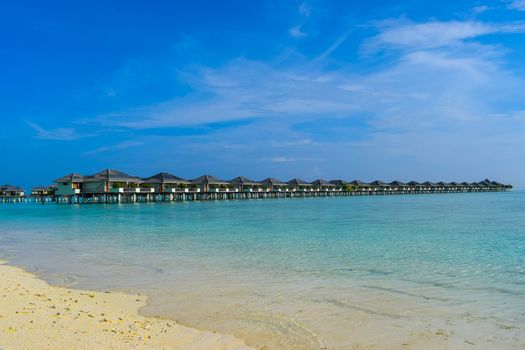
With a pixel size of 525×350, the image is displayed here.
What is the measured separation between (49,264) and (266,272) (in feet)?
17.4

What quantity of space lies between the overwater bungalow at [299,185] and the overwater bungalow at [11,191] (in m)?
41.4

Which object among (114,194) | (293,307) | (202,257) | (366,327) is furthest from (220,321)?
(114,194)

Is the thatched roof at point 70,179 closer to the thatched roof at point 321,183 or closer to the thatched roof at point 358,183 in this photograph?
the thatched roof at point 321,183

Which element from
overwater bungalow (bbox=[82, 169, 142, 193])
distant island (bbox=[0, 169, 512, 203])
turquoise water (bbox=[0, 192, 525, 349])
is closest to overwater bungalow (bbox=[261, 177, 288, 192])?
distant island (bbox=[0, 169, 512, 203])

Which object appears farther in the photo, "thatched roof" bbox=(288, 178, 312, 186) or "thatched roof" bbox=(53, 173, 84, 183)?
"thatched roof" bbox=(288, 178, 312, 186)

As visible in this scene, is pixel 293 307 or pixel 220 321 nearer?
pixel 220 321

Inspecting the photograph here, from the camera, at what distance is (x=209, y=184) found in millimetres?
58250

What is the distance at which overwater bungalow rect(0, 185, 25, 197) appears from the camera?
205 ft

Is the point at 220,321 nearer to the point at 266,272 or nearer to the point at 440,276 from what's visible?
the point at 266,272

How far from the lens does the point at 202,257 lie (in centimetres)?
1057

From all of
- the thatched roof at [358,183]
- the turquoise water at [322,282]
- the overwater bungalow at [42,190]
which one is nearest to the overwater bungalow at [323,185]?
the thatched roof at [358,183]

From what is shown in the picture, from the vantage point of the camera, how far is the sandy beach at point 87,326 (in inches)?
160

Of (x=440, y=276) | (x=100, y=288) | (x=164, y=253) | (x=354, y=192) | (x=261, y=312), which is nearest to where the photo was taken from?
(x=261, y=312)

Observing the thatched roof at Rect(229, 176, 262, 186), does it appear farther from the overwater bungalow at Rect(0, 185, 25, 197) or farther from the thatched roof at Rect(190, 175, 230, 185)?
the overwater bungalow at Rect(0, 185, 25, 197)
